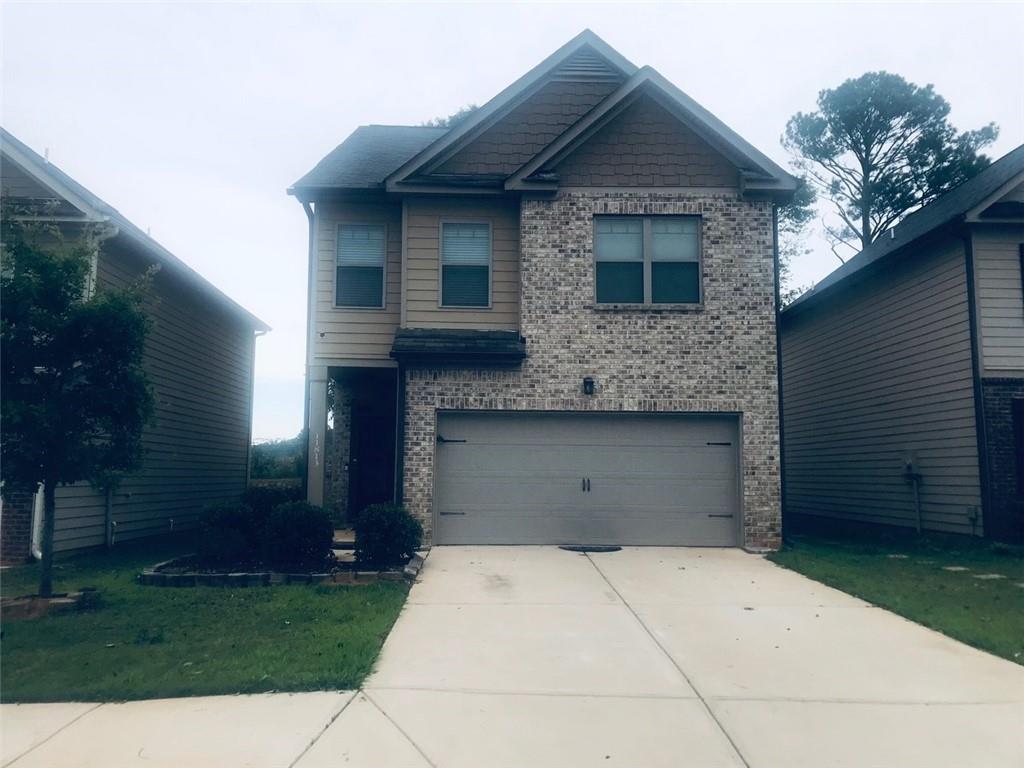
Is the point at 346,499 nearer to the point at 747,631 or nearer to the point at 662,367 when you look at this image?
the point at 662,367

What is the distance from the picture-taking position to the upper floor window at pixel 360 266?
533 inches

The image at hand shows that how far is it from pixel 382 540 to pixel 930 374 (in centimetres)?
1053

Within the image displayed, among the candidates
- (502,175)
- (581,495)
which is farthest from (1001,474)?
(502,175)

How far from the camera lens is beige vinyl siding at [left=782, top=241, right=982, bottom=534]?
14.0 m

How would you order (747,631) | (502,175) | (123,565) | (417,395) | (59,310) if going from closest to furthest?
(747,631), (59,310), (123,565), (417,395), (502,175)

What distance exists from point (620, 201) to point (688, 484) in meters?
4.46

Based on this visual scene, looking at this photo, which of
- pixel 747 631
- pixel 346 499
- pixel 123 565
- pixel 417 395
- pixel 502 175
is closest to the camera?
pixel 747 631

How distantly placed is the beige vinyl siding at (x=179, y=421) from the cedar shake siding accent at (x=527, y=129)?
5.52m

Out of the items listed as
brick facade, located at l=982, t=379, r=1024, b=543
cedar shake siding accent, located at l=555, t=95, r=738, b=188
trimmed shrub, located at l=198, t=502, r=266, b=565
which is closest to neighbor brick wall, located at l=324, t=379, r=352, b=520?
trimmed shrub, located at l=198, t=502, r=266, b=565

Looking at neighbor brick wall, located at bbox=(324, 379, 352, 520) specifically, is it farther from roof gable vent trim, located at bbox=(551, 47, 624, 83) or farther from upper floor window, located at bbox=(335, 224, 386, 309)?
roof gable vent trim, located at bbox=(551, 47, 624, 83)

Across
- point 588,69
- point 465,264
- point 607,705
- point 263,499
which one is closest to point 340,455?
point 263,499

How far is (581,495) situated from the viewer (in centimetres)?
1246

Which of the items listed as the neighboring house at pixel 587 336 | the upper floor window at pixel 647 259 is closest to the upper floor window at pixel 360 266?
the neighboring house at pixel 587 336

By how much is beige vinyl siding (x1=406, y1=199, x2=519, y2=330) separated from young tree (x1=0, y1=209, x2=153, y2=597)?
16.8ft
